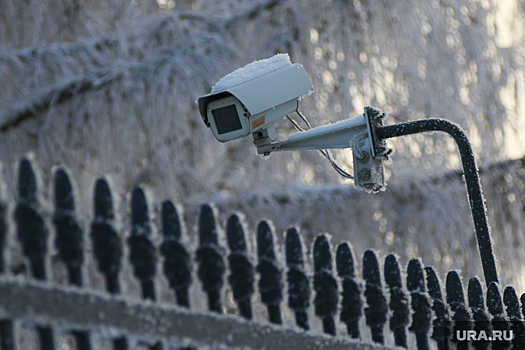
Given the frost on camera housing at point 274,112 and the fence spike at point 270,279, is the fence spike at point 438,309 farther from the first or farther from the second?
the fence spike at point 270,279

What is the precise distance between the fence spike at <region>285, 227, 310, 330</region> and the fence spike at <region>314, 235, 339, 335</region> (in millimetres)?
53

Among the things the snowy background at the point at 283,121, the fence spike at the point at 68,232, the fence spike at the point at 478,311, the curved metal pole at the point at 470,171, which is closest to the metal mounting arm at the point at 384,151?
the curved metal pole at the point at 470,171

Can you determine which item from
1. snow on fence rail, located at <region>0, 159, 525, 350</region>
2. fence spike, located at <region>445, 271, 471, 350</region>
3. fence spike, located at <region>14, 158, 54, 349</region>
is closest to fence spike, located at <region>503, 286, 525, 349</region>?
fence spike, located at <region>445, 271, 471, 350</region>

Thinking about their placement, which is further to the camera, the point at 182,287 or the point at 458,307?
the point at 458,307

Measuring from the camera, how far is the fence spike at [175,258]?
1.15m

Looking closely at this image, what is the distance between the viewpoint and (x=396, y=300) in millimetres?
1595

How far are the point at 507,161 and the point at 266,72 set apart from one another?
4.28 meters

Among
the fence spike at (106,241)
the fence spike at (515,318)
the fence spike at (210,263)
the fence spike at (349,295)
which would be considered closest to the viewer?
the fence spike at (106,241)

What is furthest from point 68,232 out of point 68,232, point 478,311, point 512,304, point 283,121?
point 283,121

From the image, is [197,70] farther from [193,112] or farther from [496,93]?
[496,93]

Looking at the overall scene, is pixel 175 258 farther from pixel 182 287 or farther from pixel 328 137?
pixel 328 137

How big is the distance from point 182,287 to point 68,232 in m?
0.28

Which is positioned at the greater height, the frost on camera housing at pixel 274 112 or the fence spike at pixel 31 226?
the frost on camera housing at pixel 274 112

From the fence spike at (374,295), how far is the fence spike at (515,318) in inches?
24.5
